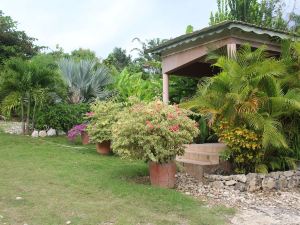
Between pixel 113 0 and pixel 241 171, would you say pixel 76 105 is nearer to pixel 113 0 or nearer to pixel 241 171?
pixel 113 0

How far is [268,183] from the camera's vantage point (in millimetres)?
7391

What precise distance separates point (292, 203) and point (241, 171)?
133 cm

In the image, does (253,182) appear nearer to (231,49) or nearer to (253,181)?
(253,181)

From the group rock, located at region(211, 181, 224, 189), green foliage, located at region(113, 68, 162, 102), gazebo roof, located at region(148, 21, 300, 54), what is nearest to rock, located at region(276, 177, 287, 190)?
→ rock, located at region(211, 181, 224, 189)

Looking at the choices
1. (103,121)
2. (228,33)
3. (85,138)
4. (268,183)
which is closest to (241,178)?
(268,183)

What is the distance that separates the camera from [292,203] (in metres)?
6.61

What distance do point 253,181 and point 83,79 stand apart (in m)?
8.93

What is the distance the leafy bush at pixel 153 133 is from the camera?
678 cm

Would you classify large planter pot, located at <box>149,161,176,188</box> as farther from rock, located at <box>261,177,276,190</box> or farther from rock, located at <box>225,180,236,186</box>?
rock, located at <box>261,177,276,190</box>

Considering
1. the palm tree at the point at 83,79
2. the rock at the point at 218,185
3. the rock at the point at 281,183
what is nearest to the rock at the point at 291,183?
the rock at the point at 281,183

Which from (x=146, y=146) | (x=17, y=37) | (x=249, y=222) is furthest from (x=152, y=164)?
(x=17, y=37)

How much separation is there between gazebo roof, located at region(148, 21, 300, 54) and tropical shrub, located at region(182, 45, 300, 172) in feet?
2.31

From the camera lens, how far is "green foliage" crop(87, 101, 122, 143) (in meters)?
10.4

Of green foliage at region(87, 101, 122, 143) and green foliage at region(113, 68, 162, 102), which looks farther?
green foliage at region(113, 68, 162, 102)
